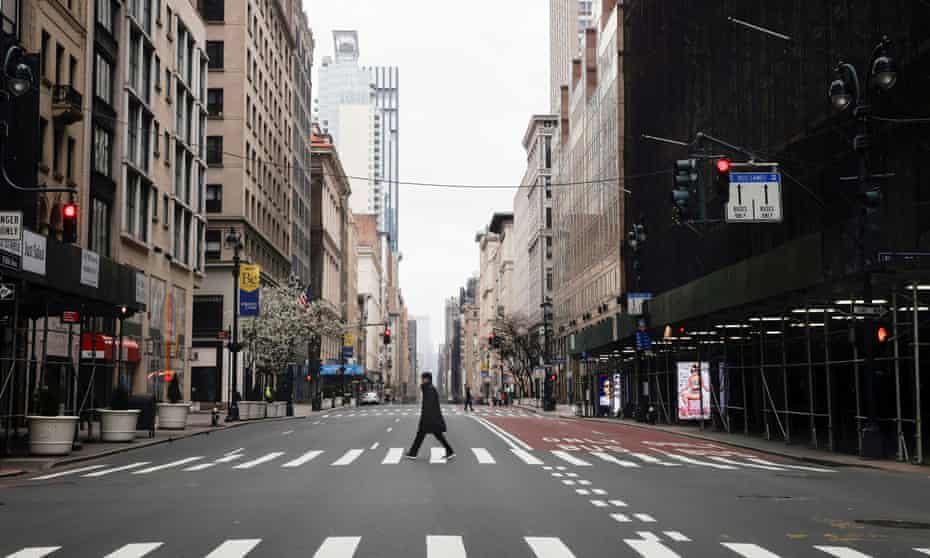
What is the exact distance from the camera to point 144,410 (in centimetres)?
3478

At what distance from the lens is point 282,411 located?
62656 mm

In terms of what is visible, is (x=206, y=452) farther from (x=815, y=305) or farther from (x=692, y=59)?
(x=692, y=59)

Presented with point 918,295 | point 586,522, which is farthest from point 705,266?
point 586,522

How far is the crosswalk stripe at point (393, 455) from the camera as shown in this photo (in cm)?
2328

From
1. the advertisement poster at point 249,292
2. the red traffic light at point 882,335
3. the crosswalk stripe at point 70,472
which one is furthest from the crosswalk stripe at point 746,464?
the advertisement poster at point 249,292

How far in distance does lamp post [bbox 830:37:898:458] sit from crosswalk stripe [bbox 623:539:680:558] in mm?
13601

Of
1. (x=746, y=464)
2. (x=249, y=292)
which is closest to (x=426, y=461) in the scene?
(x=746, y=464)

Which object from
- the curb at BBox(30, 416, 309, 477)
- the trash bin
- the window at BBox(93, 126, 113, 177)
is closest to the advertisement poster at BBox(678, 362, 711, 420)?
the curb at BBox(30, 416, 309, 477)

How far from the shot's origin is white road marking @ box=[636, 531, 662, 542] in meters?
11.2

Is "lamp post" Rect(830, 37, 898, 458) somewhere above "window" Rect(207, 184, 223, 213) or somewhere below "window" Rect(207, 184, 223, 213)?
below

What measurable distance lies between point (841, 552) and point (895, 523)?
2.80 m

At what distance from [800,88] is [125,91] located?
2917cm

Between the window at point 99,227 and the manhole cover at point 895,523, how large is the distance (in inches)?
1462

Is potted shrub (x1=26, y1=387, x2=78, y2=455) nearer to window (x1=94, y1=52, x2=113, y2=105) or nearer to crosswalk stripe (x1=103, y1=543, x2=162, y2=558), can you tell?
crosswalk stripe (x1=103, y1=543, x2=162, y2=558)
